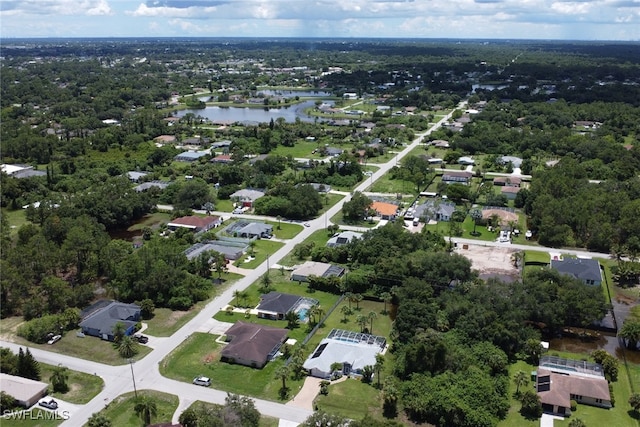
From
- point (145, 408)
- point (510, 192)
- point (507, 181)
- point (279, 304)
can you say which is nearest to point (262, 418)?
point (145, 408)

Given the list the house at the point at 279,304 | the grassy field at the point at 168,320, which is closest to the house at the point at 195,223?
the grassy field at the point at 168,320

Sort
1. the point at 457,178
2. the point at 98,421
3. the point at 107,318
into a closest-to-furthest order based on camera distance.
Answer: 1. the point at 98,421
2. the point at 107,318
3. the point at 457,178

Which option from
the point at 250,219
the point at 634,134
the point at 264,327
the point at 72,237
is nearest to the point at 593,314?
the point at 264,327

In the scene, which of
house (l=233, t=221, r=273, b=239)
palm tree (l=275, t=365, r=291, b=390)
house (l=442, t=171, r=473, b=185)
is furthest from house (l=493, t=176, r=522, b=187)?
palm tree (l=275, t=365, r=291, b=390)

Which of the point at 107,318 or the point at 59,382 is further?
the point at 107,318

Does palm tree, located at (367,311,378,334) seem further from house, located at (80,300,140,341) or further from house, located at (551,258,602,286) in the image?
house, located at (551,258,602,286)

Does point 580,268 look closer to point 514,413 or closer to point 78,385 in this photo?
point 514,413

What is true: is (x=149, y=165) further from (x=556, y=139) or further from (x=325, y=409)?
(x=556, y=139)
